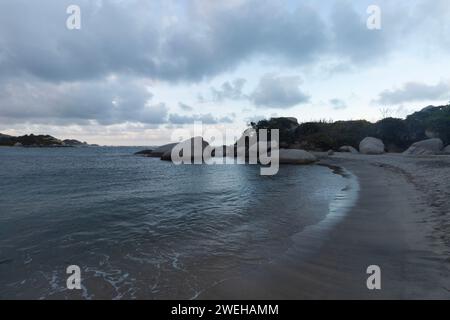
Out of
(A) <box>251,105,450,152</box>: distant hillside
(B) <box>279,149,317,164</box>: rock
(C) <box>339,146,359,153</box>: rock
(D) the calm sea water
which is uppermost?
(A) <box>251,105,450,152</box>: distant hillside

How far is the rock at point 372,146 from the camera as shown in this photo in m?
43.7

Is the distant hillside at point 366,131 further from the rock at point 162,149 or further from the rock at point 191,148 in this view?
the rock at point 162,149

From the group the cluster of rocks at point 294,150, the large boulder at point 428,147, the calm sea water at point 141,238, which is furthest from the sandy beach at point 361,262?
the large boulder at point 428,147

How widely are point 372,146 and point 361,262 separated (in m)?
44.0

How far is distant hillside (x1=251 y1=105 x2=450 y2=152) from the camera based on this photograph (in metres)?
39.4

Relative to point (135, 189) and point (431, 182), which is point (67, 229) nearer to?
point (135, 189)

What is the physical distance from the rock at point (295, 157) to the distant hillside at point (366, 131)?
18755 mm

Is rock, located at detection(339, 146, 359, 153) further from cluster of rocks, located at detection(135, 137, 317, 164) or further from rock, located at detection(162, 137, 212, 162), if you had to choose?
rock, located at detection(162, 137, 212, 162)

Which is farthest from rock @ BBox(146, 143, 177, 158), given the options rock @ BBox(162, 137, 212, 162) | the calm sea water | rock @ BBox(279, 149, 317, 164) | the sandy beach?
the sandy beach

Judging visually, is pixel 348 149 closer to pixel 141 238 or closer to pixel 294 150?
pixel 294 150

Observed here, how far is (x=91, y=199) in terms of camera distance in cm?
1316

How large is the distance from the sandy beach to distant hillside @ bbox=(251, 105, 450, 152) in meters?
37.8
